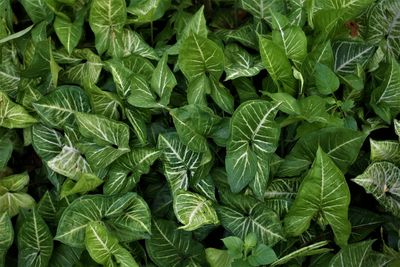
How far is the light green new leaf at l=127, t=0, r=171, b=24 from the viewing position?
4.74 feet

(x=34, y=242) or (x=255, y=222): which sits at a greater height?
(x=255, y=222)

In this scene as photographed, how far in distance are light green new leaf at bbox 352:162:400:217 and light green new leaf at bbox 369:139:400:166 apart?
0.02 m

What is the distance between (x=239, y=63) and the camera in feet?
4.65

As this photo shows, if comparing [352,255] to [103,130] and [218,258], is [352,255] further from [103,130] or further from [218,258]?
[103,130]

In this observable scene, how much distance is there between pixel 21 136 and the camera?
157cm

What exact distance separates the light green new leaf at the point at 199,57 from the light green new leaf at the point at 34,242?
0.49 m

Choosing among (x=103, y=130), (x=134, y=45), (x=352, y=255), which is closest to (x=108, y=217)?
(x=103, y=130)

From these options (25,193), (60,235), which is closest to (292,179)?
(60,235)

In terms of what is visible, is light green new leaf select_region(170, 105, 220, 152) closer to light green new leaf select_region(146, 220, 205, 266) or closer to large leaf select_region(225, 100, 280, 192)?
large leaf select_region(225, 100, 280, 192)

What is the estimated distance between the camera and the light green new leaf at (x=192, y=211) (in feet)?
4.15

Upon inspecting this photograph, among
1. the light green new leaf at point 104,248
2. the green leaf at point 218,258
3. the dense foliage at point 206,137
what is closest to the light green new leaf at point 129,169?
the dense foliage at point 206,137

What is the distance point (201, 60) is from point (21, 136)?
56 cm

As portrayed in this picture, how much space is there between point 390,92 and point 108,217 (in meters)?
0.71

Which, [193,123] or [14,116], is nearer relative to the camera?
[193,123]
